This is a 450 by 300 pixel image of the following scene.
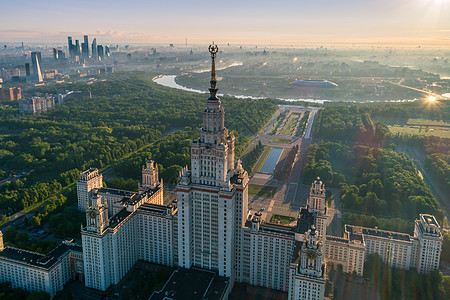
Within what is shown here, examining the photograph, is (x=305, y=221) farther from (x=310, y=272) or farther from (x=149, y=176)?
(x=149, y=176)

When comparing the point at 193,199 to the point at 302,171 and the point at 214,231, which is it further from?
the point at 302,171

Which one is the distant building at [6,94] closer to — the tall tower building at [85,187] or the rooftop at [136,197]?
the tall tower building at [85,187]

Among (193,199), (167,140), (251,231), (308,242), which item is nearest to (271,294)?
(251,231)

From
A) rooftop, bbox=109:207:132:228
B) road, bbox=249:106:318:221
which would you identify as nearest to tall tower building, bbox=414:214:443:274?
road, bbox=249:106:318:221

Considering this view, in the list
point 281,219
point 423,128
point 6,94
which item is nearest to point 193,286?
point 281,219

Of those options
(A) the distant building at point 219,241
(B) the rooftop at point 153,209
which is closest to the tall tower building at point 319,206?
(A) the distant building at point 219,241

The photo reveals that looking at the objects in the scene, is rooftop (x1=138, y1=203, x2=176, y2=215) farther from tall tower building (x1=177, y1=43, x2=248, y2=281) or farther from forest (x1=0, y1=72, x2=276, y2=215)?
forest (x1=0, y1=72, x2=276, y2=215)
